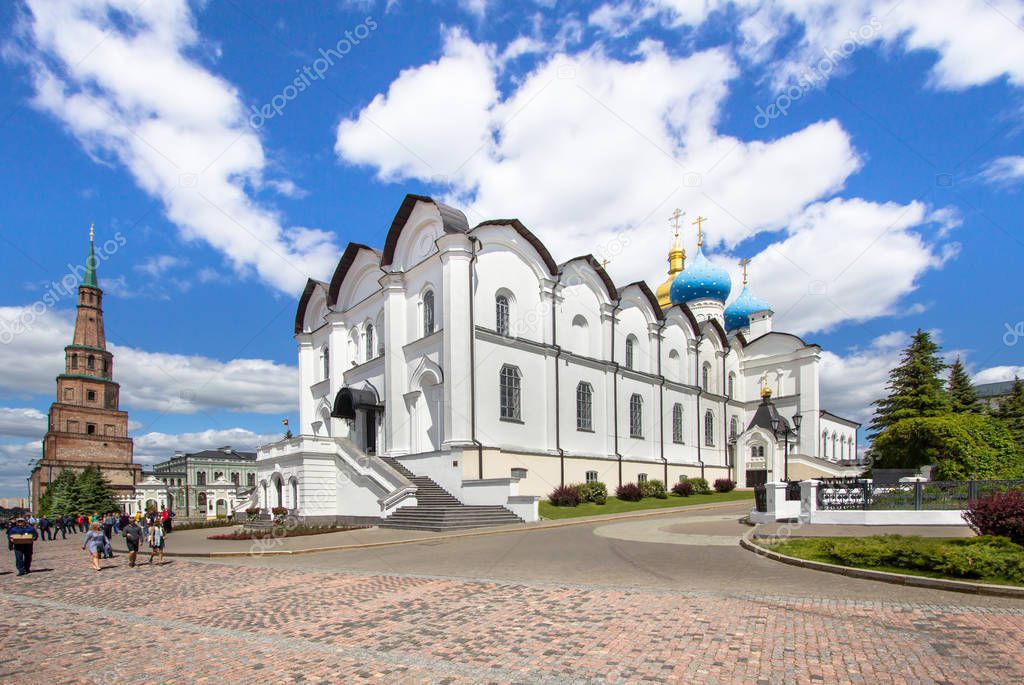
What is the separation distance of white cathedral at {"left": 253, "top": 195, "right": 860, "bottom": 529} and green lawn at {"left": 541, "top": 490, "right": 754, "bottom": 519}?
1715 millimetres

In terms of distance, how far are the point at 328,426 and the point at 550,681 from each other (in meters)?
35.1

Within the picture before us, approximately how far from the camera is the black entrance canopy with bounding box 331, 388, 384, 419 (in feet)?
104

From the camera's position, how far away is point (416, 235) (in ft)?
102

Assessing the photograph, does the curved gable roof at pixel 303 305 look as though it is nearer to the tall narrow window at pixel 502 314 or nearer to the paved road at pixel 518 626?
the tall narrow window at pixel 502 314

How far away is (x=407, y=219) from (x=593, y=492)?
51.2 ft

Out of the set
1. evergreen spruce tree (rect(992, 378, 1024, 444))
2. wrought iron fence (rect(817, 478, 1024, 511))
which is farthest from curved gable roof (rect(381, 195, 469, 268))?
evergreen spruce tree (rect(992, 378, 1024, 444))

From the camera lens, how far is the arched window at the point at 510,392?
96.2 ft

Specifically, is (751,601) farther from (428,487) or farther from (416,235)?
(416,235)

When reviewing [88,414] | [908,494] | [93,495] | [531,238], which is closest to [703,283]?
[531,238]

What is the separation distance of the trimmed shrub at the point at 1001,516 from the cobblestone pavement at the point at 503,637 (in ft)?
13.5

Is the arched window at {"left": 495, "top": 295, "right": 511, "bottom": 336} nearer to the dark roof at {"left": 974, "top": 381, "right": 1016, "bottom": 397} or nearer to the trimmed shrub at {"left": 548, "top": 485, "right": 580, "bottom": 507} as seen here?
the trimmed shrub at {"left": 548, "top": 485, "right": 580, "bottom": 507}

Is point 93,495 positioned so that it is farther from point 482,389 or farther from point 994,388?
point 994,388

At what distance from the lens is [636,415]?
37.5 meters

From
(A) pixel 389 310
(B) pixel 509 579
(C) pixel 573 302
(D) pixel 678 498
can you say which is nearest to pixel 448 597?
(B) pixel 509 579
